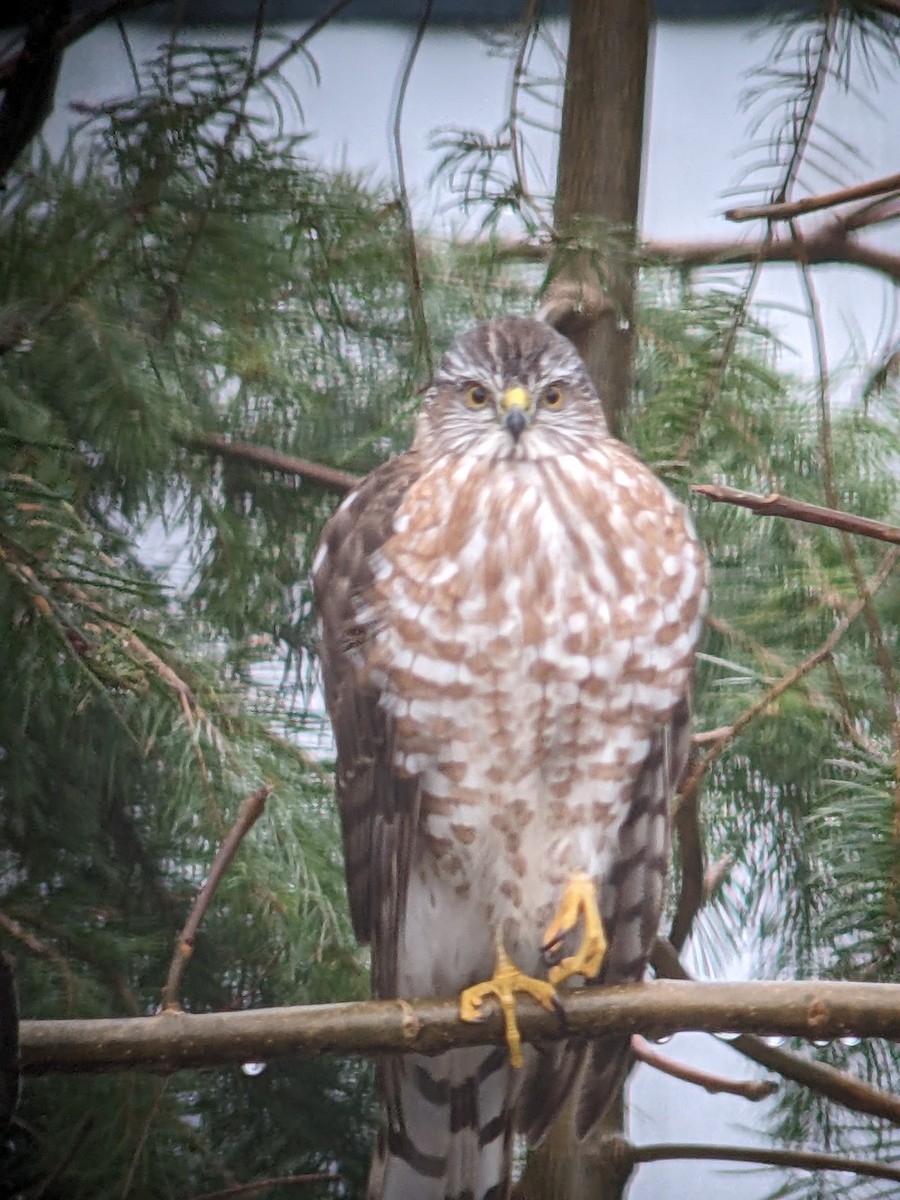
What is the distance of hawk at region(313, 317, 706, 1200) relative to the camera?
3.16 ft

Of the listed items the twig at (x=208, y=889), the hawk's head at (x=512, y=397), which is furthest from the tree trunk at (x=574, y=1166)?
the hawk's head at (x=512, y=397)

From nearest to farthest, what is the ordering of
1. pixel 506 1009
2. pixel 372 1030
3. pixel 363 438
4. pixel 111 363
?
pixel 372 1030
pixel 506 1009
pixel 111 363
pixel 363 438

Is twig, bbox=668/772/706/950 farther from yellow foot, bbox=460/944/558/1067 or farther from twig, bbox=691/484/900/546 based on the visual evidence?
twig, bbox=691/484/900/546

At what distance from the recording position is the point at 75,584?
93 cm

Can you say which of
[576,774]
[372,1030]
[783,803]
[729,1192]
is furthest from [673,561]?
[729,1192]

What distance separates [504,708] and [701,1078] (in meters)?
0.37

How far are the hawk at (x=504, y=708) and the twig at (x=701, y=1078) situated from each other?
0.06 meters

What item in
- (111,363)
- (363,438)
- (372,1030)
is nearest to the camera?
(372,1030)

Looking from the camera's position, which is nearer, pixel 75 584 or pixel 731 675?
pixel 75 584

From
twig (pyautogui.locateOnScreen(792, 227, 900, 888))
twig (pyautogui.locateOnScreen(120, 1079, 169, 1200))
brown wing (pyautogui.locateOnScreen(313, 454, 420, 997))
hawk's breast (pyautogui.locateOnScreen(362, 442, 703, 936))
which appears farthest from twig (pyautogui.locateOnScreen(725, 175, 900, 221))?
twig (pyautogui.locateOnScreen(120, 1079, 169, 1200))

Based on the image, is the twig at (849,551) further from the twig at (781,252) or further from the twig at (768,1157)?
the twig at (768,1157)

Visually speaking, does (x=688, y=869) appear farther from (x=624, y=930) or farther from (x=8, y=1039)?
(x=8, y=1039)

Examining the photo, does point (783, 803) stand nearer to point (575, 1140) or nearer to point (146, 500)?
point (575, 1140)

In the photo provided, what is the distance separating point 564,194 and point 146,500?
1.44 ft
